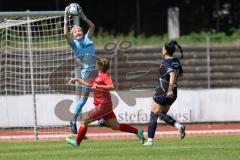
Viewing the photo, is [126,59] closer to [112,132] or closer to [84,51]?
[112,132]

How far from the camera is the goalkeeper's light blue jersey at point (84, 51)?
17297mm

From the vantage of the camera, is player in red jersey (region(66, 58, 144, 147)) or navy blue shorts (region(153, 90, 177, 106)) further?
navy blue shorts (region(153, 90, 177, 106))

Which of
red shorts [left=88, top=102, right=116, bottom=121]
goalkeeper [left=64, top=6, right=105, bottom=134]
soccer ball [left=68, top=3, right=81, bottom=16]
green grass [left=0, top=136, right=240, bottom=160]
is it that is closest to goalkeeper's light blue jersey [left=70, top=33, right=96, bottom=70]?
goalkeeper [left=64, top=6, right=105, bottom=134]

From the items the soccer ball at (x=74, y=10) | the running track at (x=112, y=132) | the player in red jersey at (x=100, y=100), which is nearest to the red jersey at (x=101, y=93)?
the player in red jersey at (x=100, y=100)

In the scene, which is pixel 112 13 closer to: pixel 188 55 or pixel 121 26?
pixel 121 26

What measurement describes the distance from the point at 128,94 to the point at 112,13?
42.3 feet

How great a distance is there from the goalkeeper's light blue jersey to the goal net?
329cm

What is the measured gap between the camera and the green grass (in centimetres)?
1312

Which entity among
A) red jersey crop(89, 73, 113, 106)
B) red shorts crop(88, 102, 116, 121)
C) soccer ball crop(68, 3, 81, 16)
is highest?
soccer ball crop(68, 3, 81, 16)

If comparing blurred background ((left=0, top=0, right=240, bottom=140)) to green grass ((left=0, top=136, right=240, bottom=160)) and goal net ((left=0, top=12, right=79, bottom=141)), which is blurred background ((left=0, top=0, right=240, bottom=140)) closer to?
goal net ((left=0, top=12, right=79, bottom=141))

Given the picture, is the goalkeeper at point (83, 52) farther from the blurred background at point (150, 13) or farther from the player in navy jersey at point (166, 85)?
the blurred background at point (150, 13)

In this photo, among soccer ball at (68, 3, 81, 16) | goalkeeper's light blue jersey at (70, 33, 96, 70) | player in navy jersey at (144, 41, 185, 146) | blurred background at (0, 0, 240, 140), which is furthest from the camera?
blurred background at (0, 0, 240, 140)

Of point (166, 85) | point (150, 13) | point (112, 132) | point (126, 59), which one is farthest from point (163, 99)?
point (150, 13)

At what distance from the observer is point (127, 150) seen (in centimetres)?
1430
